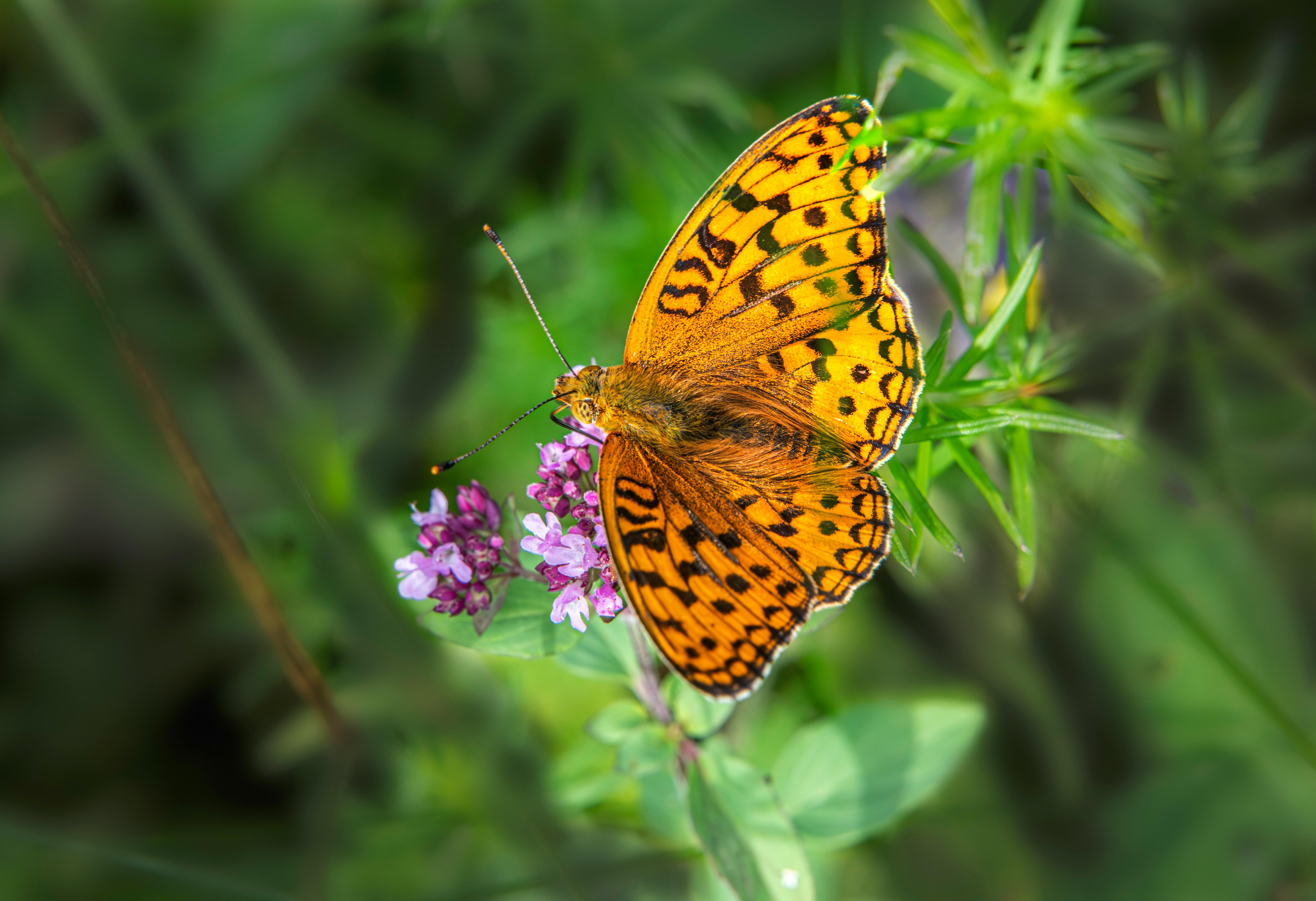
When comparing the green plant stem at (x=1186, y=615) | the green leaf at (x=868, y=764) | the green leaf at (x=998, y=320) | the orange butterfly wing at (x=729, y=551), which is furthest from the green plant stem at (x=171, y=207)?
the green plant stem at (x=1186, y=615)

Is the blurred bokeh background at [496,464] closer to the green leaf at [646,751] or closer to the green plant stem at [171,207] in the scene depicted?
the green plant stem at [171,207]

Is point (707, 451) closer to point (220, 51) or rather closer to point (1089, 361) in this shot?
point (1089, 361)

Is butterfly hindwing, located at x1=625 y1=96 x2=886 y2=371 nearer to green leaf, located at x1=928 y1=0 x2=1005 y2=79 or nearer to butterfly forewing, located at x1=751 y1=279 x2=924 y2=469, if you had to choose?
butterfly forewing, located at x1=751 y1=279 x2=924 y2=469

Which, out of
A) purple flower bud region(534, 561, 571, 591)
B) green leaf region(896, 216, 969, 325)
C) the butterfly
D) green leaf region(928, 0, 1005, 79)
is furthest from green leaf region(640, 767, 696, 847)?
green leaf region(928, 0, 1005, 79)

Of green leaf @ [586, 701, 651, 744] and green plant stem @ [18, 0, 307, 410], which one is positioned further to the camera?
green plant stem @ [18, 0, 307, 410]

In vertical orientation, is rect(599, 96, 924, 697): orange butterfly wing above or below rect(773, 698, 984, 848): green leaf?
above

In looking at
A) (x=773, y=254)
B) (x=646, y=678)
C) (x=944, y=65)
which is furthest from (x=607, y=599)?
(x=944, y=65)
